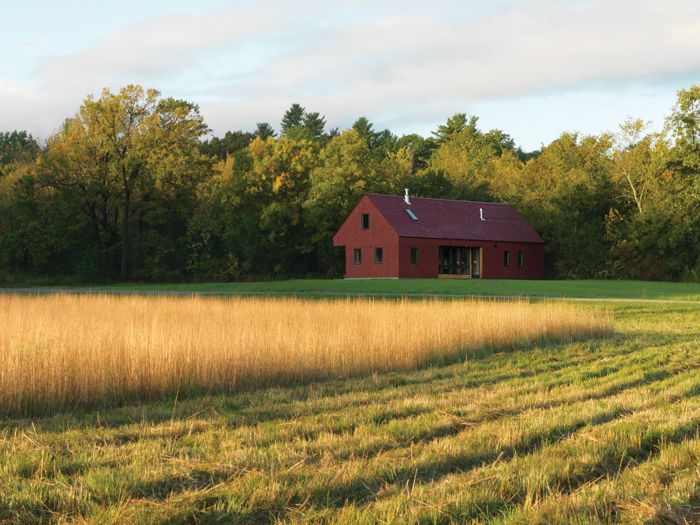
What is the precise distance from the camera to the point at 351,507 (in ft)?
15.2

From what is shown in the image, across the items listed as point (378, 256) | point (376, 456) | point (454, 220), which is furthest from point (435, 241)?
point (376, 456)

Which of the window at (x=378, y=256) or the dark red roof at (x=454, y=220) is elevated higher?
the dark red roof at (x=454, y=220)

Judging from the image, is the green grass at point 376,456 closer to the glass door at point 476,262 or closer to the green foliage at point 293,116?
the glass door at point 476,262

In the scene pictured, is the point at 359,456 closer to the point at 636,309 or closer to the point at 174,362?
the point at 174,362

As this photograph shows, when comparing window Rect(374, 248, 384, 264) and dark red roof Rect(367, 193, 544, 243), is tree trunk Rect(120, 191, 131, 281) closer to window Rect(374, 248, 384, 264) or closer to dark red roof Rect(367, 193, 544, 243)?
dark red roof Rect(367, 193, 544, 243)

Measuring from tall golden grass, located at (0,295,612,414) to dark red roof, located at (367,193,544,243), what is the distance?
33.8 m

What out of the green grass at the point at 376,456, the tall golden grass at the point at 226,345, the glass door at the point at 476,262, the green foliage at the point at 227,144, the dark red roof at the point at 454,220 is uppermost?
the green foliage at the point at 227,144

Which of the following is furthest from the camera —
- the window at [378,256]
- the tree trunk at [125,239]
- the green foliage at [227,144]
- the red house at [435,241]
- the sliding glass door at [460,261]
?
the green foliage at [227,144]

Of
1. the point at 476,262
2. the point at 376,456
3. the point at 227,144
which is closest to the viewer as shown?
the point at 376,456

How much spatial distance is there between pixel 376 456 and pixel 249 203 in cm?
5211

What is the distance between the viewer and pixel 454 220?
52312 mm

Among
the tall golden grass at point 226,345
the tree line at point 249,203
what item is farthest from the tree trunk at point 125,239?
the tall golden grass at point 226,345

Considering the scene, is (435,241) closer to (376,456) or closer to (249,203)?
(249,203)

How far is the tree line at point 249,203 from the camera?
50531 millimetres
